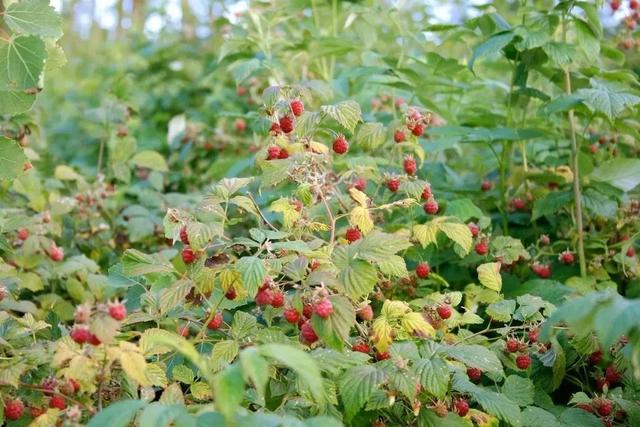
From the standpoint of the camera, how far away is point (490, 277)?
225 centimetres

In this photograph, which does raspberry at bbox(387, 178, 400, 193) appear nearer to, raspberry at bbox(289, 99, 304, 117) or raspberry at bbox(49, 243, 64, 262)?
raspberry at bbox(289, 99, 304, 117)

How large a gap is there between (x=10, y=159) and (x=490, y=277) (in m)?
1.44

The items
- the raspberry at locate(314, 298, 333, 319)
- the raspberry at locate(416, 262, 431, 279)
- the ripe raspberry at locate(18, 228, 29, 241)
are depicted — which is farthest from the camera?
the ripe raspberry at locate(18, 228, 29, 241)

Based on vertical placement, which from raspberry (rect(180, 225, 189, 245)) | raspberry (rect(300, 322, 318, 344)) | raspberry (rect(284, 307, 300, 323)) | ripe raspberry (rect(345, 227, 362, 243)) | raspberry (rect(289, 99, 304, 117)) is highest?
raspberry (rect(289, 99, 304, 117))

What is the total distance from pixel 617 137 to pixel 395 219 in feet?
3.70

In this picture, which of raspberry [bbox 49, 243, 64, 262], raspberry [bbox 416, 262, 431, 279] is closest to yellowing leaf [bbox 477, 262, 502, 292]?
raspberry [bbox 416, 262, 431, 279]

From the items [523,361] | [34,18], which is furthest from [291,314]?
[34,18]

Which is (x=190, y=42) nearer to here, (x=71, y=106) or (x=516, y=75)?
(x=71, y=106)

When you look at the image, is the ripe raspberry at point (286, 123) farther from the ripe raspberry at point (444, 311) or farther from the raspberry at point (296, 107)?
the ripe raspberry at point (444, 311)

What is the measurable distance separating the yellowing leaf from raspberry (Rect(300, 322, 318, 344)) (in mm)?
674

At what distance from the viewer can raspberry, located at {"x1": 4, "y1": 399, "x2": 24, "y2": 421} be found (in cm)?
175

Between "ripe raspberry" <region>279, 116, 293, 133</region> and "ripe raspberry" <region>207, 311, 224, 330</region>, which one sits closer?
"ripe raspberry" <region>207, 311, 224, 330</region>

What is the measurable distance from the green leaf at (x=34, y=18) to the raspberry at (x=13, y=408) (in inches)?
38.9

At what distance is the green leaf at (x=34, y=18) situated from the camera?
6.88 ft
